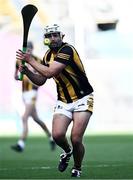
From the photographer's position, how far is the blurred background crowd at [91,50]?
21.2m

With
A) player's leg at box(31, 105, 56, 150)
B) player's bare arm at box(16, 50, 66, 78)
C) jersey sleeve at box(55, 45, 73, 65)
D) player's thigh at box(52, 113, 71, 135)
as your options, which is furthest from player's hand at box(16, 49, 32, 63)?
player's leg at box(31, 105, 56, 150)

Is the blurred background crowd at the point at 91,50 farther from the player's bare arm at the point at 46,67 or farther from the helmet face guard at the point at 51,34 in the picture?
the player's bare arm at the point at 46,67

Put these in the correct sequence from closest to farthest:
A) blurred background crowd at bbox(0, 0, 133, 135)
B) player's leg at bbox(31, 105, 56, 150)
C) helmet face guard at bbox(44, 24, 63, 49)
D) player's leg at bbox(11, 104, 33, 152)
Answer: helmet face guard at bbox(44, 24, 63, 49), player's leg at bbox(11, 104, 33, 152), player's leg at bbox(31, 105, 56, 150), blurred background crowd at bbox(0, 0, 133, 135)

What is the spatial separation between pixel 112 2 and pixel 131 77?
1886mm

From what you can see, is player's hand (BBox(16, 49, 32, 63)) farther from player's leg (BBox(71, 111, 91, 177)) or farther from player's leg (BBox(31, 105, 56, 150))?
player's leg (BBox(31, 105, 56, 150))

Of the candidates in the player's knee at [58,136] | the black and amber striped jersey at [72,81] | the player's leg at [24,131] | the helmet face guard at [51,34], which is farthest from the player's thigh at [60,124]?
the player's leg at [24,131]

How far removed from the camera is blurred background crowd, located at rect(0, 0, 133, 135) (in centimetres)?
2119

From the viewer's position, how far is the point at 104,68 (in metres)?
21.5

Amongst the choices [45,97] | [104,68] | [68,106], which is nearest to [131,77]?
[104,68]

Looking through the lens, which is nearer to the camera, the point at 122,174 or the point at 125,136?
the point at 122,174

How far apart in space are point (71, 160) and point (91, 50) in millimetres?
8767

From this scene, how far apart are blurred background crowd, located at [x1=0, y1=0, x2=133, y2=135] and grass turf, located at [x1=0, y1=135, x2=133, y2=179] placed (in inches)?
98.2

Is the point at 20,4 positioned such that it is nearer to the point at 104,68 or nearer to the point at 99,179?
the point at 104,68

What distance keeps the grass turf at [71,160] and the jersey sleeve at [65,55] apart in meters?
1.33
